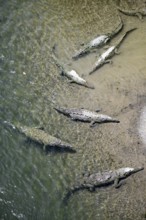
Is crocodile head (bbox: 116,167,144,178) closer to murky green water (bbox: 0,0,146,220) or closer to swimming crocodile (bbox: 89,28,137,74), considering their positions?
murky green water (bbox: 0,0,146,220)

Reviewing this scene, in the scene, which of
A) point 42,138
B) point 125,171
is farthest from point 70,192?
point 42,138

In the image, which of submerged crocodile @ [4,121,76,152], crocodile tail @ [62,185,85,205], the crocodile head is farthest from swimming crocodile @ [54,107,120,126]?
crocodile tail @ [62,185,85,205]

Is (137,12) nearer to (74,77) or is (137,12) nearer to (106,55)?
(106,55)

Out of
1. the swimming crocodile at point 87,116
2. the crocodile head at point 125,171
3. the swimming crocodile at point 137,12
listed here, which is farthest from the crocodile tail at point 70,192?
the swimming crocodile at point 137,12

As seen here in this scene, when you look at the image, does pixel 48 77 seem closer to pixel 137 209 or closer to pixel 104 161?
pixel 104 161

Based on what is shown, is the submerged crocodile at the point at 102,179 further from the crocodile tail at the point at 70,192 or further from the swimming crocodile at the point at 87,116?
the swimming crocodile at the point at 87,116
